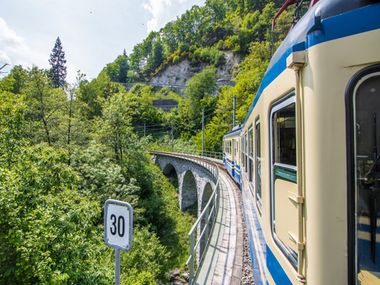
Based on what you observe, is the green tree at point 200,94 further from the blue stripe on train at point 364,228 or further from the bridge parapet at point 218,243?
the blue stripe on train at point 364,228

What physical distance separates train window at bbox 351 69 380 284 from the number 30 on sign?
1.81 metres

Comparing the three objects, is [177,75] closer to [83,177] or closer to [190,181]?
[190,181]

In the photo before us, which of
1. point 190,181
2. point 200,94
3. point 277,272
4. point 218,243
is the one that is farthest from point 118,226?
point 200,94

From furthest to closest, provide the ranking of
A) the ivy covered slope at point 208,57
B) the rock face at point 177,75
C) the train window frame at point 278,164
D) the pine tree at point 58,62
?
the rock face at point 177,75 < the pine tree at point 58,62 < the ivy covered slope at point 208,57 < the train window frame at point 278,164

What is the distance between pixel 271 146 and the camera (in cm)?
244

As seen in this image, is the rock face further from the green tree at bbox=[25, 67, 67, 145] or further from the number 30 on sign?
the number 30 on sign

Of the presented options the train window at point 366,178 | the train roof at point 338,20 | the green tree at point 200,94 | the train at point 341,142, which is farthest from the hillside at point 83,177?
the train roof at point 338,20

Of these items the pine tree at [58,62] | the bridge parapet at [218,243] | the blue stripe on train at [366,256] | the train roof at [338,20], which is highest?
the pine tree at [58,62]

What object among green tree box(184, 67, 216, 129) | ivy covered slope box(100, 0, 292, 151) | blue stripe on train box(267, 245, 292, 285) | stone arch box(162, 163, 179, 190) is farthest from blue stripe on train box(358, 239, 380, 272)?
green tree box(184, 67, 216, 129)

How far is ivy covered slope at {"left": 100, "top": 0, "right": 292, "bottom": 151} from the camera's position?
36.7m

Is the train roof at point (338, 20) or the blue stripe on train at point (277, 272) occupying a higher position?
the train roof at point (338, 20)

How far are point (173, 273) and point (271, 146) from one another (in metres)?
14.9

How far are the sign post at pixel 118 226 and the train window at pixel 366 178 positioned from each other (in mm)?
1807

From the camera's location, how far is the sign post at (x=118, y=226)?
7.79 feet
